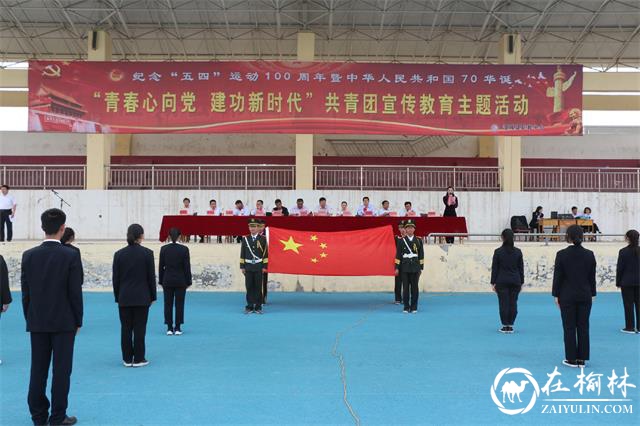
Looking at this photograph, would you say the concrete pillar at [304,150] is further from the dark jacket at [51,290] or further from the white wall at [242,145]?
the dark jacket at [51,290]

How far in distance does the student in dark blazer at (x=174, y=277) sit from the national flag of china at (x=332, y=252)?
358 centimetres

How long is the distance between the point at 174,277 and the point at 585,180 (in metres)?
17.4

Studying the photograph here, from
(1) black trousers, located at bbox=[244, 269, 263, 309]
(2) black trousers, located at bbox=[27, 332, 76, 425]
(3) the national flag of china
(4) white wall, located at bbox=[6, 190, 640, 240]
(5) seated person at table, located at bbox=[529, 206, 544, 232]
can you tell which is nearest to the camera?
(2) black trousers, located at bbox=[27, 332, 76, 425]

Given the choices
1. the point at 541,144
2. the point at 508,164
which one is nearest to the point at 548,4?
the point at 508,164

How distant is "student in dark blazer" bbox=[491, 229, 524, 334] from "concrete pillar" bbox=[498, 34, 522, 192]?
13278mm

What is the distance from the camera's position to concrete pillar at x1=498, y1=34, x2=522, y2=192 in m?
22.0

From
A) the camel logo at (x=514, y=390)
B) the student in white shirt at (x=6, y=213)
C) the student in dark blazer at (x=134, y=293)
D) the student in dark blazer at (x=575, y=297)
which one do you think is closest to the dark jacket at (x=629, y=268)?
the student in dark blazer at (x=575, y=297)

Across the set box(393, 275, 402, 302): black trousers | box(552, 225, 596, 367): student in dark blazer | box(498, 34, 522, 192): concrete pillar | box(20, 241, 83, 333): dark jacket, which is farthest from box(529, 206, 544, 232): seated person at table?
box(20, 241, 83, 333): dark jacket

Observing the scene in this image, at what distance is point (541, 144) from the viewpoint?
28.8 metres

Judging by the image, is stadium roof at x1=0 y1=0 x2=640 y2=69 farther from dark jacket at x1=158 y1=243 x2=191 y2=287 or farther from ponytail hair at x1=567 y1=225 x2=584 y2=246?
ponytail hair at x1=567 y1=225 x2=584 y2=246

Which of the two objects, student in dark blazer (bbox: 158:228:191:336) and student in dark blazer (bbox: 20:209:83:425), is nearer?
student in dark blazer (bbox: 20:209:83:425)

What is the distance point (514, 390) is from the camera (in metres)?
5.62

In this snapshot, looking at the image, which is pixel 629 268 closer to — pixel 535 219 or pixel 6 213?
pixel 535 219

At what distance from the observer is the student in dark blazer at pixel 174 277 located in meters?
8.70
